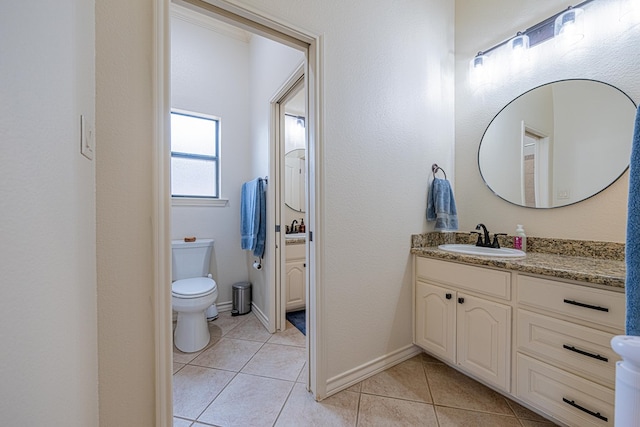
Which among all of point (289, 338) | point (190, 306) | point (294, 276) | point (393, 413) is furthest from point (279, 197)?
point (393, 413)

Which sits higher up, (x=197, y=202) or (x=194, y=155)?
Result: (x=194, y=155)

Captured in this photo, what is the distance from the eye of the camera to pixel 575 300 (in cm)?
107

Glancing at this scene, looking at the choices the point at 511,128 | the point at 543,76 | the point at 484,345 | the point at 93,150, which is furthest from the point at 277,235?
the point at 543,76

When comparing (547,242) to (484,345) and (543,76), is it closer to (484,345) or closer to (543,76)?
(484,345)

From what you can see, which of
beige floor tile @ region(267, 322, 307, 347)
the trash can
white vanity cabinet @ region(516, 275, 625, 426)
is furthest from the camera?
the trash can

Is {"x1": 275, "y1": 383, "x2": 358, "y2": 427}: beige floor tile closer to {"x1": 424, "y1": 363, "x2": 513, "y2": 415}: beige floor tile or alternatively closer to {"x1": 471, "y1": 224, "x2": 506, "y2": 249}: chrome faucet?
{"x1": 424, "y1": 363, "x2": 513, "y2": 415}: beige floor tile

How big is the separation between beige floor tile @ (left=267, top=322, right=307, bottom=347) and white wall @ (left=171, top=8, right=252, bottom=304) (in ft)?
2.73

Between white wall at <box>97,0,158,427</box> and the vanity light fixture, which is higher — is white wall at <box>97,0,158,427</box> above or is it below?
below

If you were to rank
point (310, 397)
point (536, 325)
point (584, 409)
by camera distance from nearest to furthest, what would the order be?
point (584, 409) < point (536, 325) < point (310, 397)

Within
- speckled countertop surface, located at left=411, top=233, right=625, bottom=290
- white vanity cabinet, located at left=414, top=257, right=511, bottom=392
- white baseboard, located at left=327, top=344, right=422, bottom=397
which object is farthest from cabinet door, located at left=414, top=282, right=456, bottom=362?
speckled countertop surface, located at left=411, top=233, right=625, bottom=290

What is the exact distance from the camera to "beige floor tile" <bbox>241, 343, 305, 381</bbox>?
5.30 ft

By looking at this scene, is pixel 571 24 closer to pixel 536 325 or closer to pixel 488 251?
pixel 488 251

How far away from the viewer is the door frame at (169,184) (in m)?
0.97

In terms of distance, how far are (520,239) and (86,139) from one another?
7.44 feet
